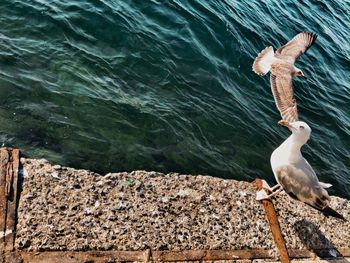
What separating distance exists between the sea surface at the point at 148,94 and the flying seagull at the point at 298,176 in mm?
1946

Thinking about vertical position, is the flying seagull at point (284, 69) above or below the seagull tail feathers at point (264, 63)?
above

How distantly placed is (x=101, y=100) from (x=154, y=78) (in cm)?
164

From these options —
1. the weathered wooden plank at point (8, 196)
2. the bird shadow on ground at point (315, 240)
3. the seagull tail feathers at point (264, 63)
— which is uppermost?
the bird shadow on ground at point (315, 240)

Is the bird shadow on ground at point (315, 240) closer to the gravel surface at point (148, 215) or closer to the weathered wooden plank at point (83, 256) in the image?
the gravel surface at point (148, 215)

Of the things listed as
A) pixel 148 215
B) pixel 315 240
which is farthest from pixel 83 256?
pixel 315 240

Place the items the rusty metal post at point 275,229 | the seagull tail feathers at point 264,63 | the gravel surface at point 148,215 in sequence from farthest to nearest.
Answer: the seagull tail feathers at point 264,63, the rusty metal post at point 275,229, the gravel surface at point 148,215

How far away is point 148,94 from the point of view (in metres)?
8.97

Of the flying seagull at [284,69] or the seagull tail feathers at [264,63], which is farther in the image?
the seagull tail feathers at [264,63]

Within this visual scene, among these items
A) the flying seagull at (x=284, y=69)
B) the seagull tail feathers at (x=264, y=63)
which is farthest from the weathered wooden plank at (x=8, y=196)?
the seagull tail feathers at (x=264, y=63)

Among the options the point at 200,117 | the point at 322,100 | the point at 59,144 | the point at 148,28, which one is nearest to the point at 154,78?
the point at 200,117

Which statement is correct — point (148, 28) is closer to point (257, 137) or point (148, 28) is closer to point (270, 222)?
point (257, 137)

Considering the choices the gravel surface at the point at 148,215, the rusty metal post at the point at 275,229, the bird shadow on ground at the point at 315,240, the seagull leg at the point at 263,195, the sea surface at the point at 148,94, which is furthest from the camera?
the sea surface at the point at 148,94

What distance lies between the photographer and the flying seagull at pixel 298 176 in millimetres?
5922

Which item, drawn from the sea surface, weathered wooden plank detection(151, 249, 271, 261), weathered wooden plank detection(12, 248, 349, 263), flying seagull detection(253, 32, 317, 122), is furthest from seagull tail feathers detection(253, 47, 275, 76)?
weathered wooden plank detection(151, 249, 271, 261)
